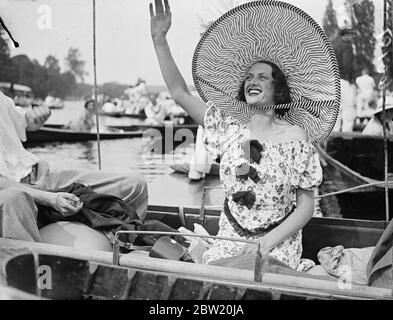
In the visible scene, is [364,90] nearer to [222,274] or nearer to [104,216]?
[104,216]

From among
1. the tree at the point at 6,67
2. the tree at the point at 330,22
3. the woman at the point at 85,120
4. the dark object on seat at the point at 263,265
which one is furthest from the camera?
the woman at the point at 85,120

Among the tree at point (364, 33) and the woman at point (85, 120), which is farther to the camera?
the woman at point (85, 120)

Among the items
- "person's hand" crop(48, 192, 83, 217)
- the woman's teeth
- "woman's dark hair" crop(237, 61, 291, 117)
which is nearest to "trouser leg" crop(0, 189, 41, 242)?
"person's hand" crop(48, 192, 83, 217)

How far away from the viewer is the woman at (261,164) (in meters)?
2.15

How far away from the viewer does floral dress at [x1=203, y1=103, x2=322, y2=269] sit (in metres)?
2.15

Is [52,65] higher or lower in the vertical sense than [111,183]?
higher

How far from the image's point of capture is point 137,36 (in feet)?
11.6

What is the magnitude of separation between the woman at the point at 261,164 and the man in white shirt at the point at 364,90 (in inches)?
60.9

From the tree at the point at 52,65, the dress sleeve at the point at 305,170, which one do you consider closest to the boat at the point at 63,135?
the tree at the point at 52,65

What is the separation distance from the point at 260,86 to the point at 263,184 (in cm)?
40

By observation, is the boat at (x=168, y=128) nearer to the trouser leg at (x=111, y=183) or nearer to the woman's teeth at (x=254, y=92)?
the trouser leg at (x=111, y=183)

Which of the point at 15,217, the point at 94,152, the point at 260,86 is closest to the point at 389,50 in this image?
the point at 260,86

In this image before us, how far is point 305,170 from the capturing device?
2.14 metres

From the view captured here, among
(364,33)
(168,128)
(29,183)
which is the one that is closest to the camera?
(29,183)
